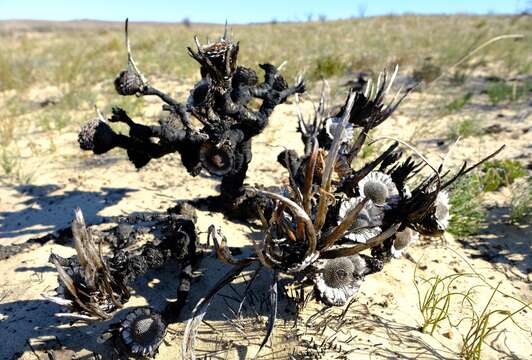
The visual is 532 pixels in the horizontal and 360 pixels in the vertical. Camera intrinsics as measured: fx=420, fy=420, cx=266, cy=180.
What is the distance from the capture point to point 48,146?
4.70 m

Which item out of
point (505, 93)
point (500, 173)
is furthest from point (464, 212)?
point (505, 93)

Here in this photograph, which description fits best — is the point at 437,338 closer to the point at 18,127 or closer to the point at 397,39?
the point at 18,127

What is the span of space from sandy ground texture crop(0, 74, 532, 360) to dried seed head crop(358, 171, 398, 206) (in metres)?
0.55

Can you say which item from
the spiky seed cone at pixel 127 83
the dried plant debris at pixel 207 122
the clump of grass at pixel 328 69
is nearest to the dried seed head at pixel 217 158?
the dried plant debris at pixel 207 122

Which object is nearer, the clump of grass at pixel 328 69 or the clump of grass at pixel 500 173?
the clump of grass at pixel 500 173

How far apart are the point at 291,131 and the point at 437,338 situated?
10.4 ft

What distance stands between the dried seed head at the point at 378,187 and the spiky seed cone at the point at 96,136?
58.7 inches

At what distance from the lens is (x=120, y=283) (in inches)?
73.6

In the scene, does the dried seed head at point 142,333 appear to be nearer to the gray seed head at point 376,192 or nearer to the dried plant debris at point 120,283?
the dried plant debris at point 120,283

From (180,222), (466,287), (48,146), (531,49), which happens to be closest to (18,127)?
(48,146)

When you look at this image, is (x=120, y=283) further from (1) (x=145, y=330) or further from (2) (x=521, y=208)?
(2) (x=521, y=208)

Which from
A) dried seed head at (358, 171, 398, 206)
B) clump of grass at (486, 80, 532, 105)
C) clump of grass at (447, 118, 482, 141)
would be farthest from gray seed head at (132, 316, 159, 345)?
clump of grass at (486, 80, 532, 105)

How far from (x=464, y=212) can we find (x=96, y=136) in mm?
2527

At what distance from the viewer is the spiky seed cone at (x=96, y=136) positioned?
8.08 feet
